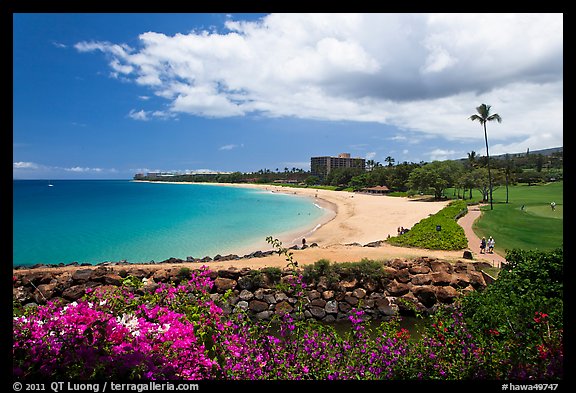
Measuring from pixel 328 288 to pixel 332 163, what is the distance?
13164 centimetres

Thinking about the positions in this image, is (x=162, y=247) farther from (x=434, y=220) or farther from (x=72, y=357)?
(x=72, y=357)

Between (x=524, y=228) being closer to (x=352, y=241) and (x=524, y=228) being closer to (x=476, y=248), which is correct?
(x=476, y=248)

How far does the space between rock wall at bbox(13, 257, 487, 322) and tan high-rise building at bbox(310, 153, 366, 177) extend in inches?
4740

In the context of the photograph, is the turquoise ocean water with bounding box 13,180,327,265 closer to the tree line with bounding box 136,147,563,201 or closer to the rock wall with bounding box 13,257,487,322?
the rock wall with bounding box 13,257,487,322

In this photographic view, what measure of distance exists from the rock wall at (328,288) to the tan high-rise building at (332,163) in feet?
395

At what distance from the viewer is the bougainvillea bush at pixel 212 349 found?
5.96 feet

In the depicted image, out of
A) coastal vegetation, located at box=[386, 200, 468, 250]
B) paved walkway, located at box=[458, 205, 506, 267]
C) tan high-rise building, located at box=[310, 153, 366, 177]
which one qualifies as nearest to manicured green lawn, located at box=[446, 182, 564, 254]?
paved walkway, located at box=[458, 205, 506, 267]

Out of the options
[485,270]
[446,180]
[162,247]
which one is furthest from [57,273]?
[446,180]

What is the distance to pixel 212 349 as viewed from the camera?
224cm

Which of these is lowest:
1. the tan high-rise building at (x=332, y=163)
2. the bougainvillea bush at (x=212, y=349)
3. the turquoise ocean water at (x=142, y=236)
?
the turquoise ocean water at (x=142, y=236)

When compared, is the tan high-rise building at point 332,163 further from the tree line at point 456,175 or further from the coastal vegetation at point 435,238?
the coastal vegetation at point 435,238

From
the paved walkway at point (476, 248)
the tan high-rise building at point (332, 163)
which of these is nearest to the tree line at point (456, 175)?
the paved walkway at point (476, 248)

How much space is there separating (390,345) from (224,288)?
372 inches
